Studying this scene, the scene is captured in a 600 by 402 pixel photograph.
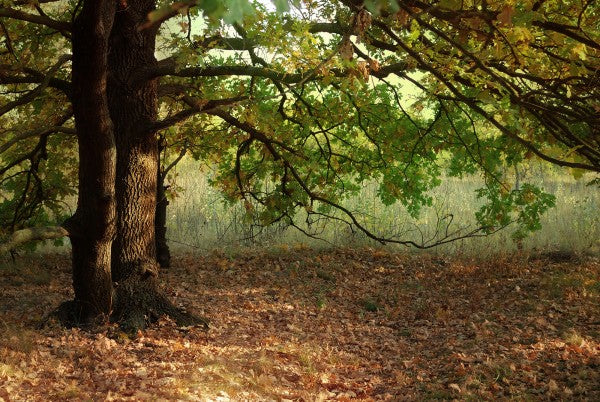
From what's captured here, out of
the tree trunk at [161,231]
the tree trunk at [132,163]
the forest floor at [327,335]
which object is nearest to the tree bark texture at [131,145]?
the tree trunk at [132,163]

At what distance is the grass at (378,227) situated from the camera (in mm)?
10789

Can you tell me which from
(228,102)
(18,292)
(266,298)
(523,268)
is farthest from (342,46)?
(523,268)

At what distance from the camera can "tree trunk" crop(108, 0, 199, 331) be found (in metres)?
6.28

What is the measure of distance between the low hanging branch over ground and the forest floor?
32.9 inches

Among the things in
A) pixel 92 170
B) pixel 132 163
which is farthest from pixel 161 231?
pixel 92 170

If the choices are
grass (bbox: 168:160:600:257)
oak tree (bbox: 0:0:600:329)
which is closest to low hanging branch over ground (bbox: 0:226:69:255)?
oak tree (bbox: 0:0:600:329)

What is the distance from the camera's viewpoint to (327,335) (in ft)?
21.7

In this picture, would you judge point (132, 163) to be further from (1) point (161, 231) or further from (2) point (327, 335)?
(1) point (161, 231)

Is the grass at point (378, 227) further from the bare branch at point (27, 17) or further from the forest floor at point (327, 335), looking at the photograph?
the bare branch at point (27, 17)

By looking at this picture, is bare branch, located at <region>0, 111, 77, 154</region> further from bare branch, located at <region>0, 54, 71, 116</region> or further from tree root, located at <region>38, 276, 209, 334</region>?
tree root, located at <region>38, 276, 209, 334</region>

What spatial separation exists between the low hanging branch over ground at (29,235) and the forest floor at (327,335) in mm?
835

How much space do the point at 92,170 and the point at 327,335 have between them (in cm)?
276

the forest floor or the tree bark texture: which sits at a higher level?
the tree bark texture

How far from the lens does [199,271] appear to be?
9023 millimetres
